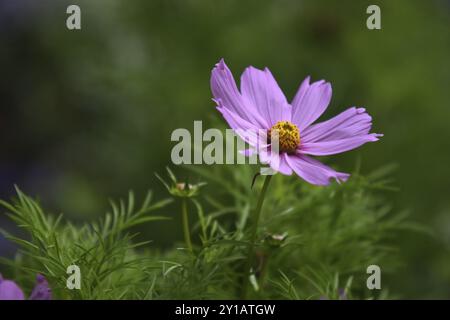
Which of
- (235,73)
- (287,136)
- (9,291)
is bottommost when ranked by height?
(9,291)

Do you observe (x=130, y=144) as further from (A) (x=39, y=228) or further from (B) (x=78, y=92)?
(A) (x=39, y=228)

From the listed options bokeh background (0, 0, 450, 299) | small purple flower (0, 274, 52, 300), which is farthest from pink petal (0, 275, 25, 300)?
bokeh background (0, 0, 450, 299)

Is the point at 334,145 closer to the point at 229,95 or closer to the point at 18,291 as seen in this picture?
the point at 229,95

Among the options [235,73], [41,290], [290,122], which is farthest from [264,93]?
[235,73]

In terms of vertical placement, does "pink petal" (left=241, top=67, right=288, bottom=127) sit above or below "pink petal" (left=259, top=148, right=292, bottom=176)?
above

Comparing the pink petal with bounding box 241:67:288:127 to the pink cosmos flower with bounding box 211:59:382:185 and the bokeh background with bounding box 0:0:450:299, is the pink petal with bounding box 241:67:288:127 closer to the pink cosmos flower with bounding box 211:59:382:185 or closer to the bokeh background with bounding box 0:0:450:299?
the pink cosmos flower with bounding box 211:59:382:185

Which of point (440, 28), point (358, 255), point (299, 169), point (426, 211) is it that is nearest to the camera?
point (299, 169)
